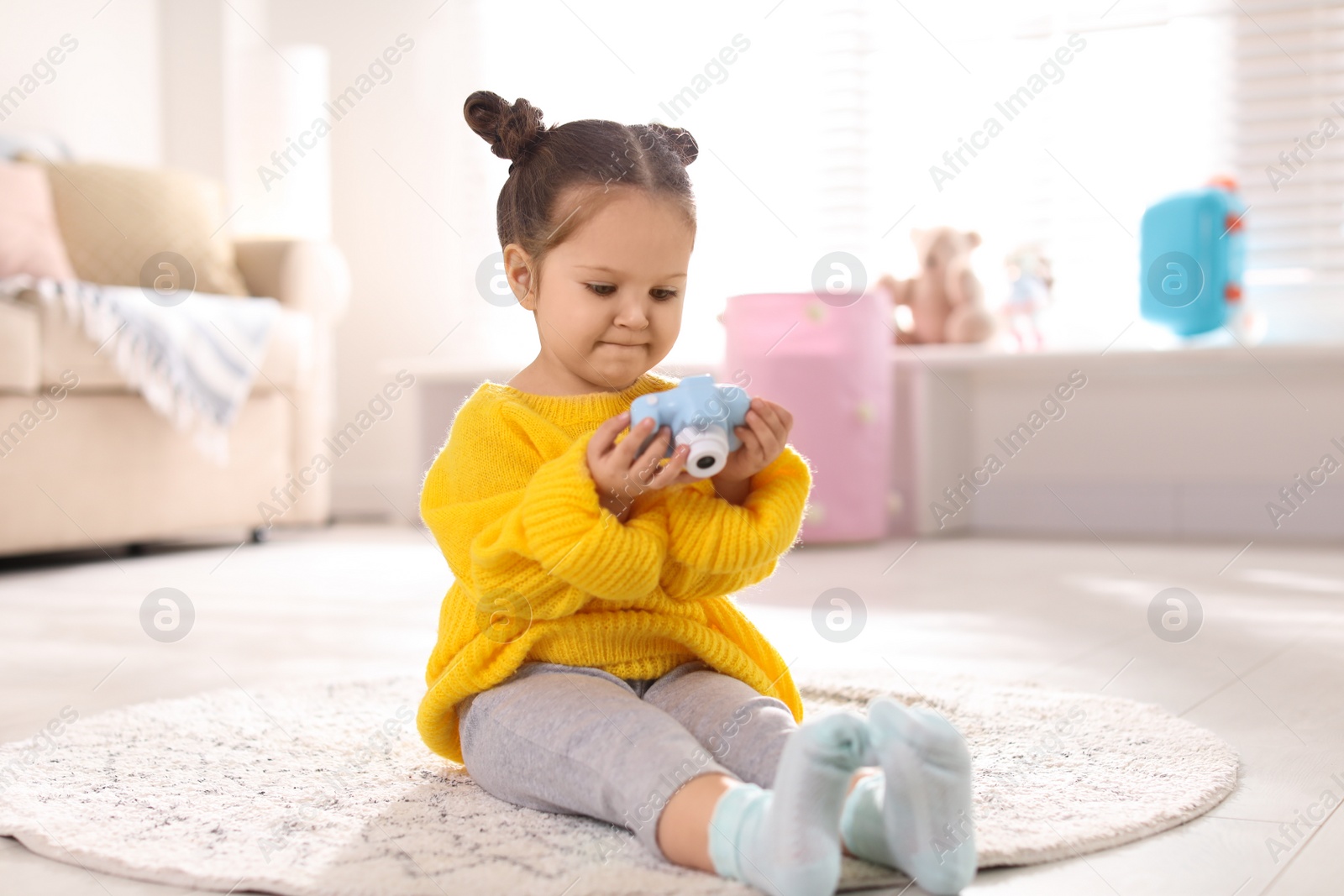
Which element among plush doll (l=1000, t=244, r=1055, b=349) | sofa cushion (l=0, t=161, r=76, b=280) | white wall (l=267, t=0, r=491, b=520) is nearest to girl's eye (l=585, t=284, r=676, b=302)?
sofa cushion (l=0, t=161, r=76, b=280)

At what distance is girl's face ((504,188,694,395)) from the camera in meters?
0.90

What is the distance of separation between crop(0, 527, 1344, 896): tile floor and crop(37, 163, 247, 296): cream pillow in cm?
67

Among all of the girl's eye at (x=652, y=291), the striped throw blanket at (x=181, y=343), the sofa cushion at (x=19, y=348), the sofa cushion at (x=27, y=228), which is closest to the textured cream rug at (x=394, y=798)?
the girl's eye at (x=652, y=291)

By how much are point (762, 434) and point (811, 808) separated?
0.27 metres

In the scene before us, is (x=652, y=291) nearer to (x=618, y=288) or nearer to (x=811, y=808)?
(x=618, y=288)

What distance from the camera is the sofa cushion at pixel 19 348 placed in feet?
7.07

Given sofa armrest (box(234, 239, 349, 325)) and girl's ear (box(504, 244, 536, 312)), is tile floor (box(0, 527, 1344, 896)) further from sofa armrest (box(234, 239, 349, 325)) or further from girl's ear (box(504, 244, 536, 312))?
sofa armrest (box(234, 239, 349, 325))

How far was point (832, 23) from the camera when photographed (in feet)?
10.9

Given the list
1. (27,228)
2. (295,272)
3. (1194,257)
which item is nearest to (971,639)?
(1194,257)

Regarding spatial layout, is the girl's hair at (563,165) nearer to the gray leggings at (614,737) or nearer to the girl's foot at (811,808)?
the gray leggings at (614,737)

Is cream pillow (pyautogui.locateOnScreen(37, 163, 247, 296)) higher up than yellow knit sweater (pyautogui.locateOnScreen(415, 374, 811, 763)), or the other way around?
cream pillow (pyautogui.locateOnScreen(37, 163, 247, 296))

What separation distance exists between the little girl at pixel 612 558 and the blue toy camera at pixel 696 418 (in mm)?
11

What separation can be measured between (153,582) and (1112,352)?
1976 mm

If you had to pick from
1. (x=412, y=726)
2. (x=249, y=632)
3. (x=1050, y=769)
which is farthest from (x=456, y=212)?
(x=1050, y=769)
